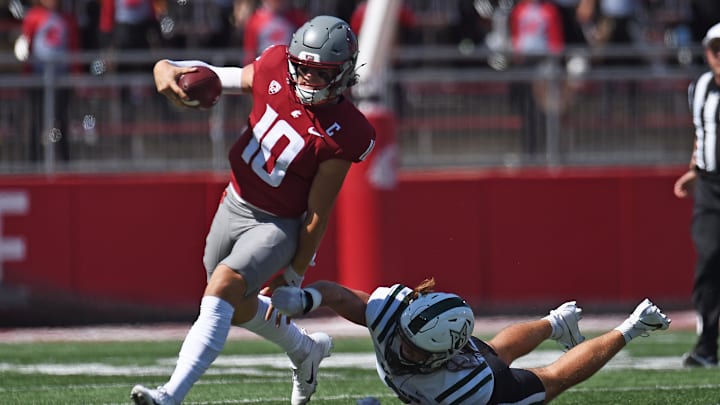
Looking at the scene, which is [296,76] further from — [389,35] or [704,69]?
[704,69]

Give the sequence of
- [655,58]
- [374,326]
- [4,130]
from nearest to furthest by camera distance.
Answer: [374,326] → [4,130] → [655,58]

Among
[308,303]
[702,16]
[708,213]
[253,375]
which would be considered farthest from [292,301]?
[702,16]

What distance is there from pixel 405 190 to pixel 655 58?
8.37ft

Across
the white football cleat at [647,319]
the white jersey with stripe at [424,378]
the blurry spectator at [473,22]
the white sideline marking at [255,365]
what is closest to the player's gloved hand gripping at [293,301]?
the white jersey with stripe at [424,378]

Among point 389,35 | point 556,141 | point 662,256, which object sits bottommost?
point 662,256

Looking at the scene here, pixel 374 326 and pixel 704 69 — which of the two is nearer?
pixel 374 326

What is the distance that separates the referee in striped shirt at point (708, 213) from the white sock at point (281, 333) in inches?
118

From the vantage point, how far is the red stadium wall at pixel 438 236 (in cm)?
1206

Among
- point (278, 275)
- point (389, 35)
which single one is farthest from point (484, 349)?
point (389, 35)

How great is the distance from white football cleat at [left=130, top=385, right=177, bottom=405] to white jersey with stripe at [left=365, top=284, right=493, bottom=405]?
911 mm

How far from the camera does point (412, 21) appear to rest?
49.4 feet

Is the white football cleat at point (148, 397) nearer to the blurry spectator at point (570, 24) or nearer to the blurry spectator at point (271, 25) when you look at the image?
the blurry spectator at point (271, 25)

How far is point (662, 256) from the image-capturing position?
42.3ft

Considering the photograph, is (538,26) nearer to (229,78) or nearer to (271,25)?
(271,25)
